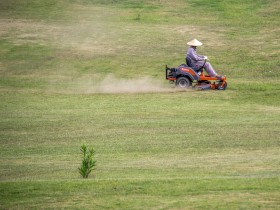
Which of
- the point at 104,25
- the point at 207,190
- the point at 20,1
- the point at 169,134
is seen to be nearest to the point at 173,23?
the point at 104,25

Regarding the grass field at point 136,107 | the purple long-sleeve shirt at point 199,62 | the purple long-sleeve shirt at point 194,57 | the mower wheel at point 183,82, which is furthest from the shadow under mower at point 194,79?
the grass field at point 136,107

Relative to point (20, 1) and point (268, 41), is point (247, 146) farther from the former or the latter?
point (20, 1)

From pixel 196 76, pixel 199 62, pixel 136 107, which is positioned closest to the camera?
pixel 136 107

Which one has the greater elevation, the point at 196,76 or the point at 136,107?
the point at 136,107

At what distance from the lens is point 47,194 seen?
14.9m

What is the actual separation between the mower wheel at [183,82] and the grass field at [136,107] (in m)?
0.51

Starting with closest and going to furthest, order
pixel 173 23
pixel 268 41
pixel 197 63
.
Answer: pixel 197 63 → pixel 268 41 → pixel 173 23

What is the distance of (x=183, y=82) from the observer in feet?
101

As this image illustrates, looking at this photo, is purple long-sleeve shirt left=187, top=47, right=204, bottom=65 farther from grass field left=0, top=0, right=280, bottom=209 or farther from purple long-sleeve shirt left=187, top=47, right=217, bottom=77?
grass field left=0, top=0, right=280, bottom=209

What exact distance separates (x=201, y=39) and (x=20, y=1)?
16159 millimetres

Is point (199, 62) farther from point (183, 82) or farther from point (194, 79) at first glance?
point (183, 82)

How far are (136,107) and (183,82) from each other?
4545 mm

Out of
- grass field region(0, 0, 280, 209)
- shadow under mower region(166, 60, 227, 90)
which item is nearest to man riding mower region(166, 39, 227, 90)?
shadow under mower region(166, 60, 227, 90)

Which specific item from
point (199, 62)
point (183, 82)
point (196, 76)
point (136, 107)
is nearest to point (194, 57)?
point (199, 62)
